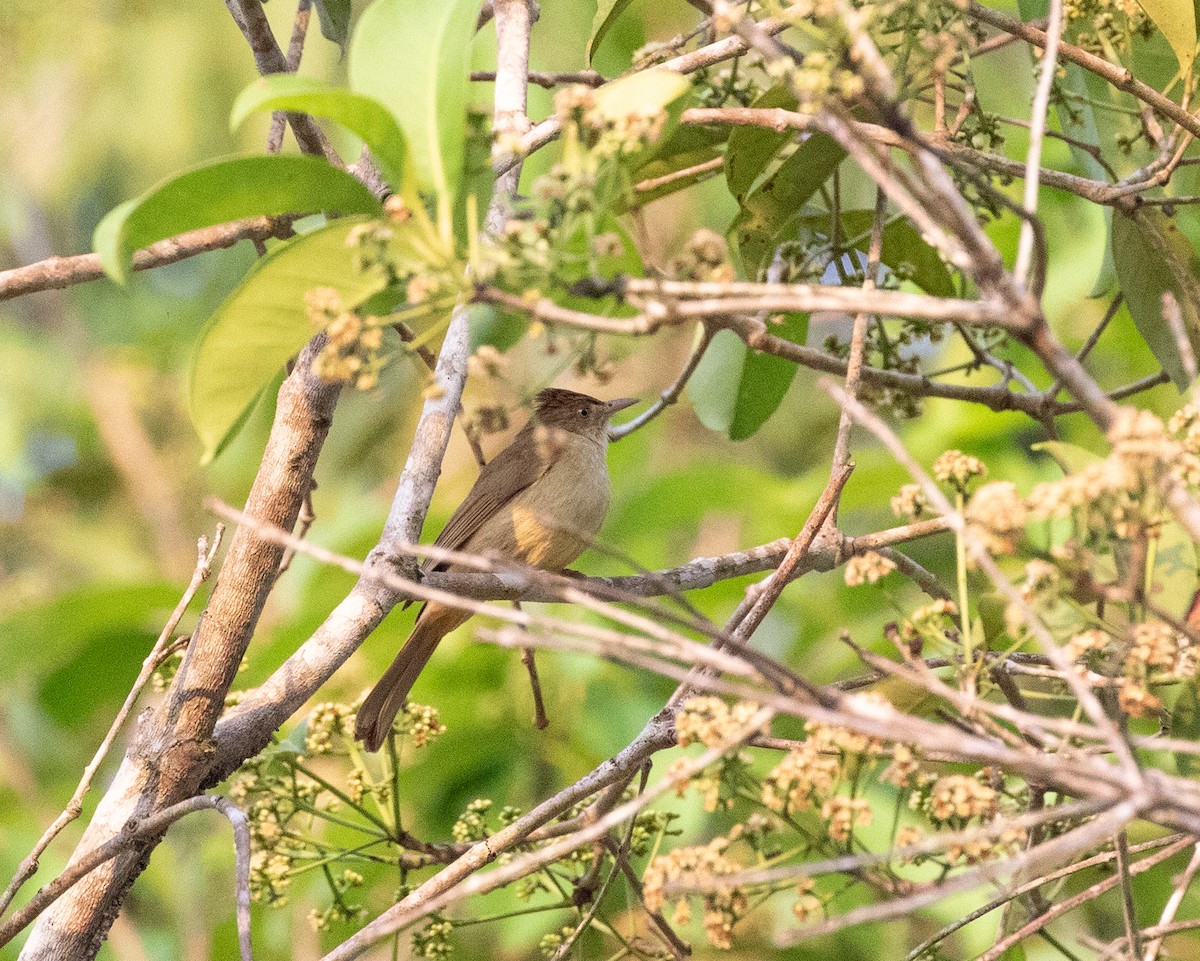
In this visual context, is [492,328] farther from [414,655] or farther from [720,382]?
[414,655]

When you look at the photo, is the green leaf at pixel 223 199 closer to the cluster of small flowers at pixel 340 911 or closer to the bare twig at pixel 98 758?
the bare twig at pixel 98 758

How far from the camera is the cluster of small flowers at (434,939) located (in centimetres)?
289

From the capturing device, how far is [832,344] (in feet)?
11.9

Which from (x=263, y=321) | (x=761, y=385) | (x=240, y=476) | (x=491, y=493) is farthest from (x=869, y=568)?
(x=240, y=476)

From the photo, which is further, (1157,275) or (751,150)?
(1157,275)

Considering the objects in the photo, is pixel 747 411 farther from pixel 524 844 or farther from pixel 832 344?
pixel 524 844

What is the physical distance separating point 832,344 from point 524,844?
5.04ft

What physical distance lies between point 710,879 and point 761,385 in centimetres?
216

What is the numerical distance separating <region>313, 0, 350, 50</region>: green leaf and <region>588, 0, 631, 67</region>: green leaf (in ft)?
2.05

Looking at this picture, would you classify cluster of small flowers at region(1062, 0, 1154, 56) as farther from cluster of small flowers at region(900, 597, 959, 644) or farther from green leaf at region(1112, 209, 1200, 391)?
cluster of small flowers at region(900, 597, 959, 644)

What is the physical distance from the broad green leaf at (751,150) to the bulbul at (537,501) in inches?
73.9

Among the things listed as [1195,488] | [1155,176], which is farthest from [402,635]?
[1195,488]

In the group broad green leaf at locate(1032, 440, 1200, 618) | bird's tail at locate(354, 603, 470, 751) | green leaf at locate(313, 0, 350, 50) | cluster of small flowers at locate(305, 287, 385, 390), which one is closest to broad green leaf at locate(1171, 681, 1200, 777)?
broad green leaf at locate(1032, 440, 1200, 618)

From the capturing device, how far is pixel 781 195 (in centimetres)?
316
